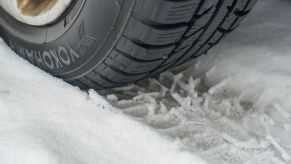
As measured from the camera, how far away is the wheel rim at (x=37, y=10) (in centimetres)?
130

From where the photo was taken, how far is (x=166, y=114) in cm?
133

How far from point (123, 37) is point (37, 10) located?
28cm

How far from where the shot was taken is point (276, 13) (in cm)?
184

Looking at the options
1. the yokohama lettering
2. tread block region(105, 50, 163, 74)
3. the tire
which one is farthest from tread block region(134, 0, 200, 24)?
the yokohama lettering

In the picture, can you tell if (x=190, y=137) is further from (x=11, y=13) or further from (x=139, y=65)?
(x=11, y=13)

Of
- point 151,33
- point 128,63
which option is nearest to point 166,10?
point 151,33

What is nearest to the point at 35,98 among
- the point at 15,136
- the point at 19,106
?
the point at 19,106

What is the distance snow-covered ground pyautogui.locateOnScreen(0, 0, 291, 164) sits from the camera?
45.6 inches

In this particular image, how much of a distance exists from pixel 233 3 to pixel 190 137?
323 mm

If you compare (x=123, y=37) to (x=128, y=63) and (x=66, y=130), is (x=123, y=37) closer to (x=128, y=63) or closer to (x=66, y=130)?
(x=128, y=63)

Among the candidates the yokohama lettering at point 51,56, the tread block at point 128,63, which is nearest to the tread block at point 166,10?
the tread block at point 128,63

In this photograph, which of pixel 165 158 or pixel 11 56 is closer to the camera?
pixel 165 158

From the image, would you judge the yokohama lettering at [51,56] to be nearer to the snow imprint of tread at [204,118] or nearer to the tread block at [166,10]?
the snow imprint of tread at [204,118]

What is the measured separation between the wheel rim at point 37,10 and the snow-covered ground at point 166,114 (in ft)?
0.45
